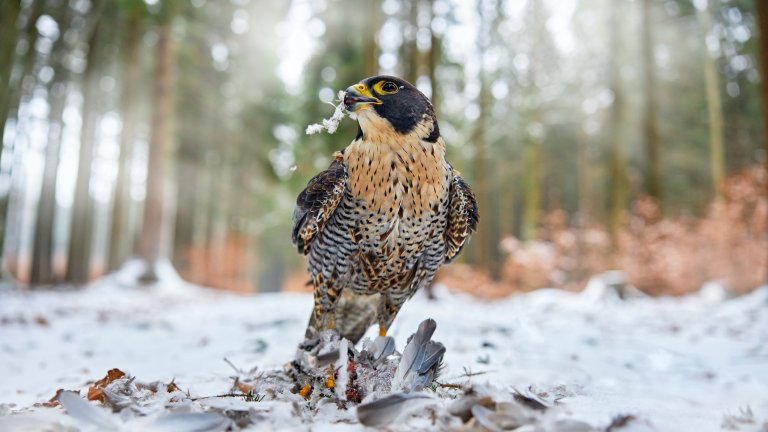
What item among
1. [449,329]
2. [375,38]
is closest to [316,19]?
[375,38]

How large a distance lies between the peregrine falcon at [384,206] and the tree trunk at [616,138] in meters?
9.92

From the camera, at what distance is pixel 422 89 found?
9.59 metres

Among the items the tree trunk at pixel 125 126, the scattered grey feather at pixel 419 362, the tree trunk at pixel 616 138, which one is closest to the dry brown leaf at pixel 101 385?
the scattered grey feather at pixel 419 362

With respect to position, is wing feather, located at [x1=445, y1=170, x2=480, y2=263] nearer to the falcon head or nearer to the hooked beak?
the falcon head

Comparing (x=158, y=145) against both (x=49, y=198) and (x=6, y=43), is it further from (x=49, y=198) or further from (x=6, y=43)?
(x=49, y=198)

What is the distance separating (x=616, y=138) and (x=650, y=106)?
148 centimetres

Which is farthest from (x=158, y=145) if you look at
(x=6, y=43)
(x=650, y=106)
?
(x=650, y=106)

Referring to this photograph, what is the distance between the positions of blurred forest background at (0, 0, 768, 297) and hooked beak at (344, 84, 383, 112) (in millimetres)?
6019

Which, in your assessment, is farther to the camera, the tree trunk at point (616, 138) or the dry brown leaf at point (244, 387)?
the tree trunk at point (616, 138)

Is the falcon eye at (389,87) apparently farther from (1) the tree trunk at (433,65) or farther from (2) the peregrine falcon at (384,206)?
(1) the tree trunk at (433,65)

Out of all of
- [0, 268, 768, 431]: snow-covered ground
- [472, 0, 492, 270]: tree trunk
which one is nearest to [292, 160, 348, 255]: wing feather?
[0, 268, 768, 431]: snow-covered ground

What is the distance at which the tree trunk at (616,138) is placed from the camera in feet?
38.4

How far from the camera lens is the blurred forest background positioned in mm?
11219

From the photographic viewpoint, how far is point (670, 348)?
432 cm
